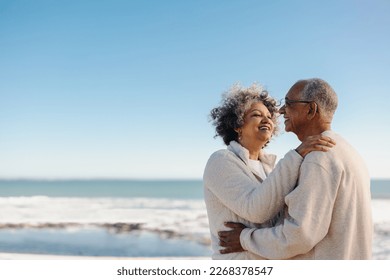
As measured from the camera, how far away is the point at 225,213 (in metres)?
2.28

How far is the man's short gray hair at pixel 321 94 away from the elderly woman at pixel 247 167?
135mm

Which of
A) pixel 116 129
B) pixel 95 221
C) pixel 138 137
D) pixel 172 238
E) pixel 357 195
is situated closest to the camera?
pixel 357 195

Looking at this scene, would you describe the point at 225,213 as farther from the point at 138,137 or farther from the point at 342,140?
the point at 138,137

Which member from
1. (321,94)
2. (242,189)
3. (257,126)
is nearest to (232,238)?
(242,189)

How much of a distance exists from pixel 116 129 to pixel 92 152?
3525mm

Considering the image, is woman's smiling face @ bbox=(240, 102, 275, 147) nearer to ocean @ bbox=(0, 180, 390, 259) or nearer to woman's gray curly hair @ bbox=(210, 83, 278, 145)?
woman's gray curly hair @ bbox=(210, 83, 278, 145)

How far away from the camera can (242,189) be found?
2195 millimetres

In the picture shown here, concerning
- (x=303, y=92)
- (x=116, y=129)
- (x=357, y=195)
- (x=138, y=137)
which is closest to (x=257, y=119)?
(x=303, y=92)

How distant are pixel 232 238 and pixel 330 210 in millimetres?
461

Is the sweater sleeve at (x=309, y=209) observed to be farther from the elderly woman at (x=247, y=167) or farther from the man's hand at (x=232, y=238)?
the man's hand at (x=232, y=238)

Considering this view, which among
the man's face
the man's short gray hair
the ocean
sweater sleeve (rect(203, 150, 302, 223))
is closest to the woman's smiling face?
sweater sleeve (rect(203, 150, 302, 223))

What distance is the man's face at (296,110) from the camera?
207 centimetres

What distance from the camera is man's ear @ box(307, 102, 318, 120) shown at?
204 cm

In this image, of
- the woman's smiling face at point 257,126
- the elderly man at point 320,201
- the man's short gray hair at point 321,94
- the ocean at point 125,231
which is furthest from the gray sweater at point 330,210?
the ocean at point 125,231
